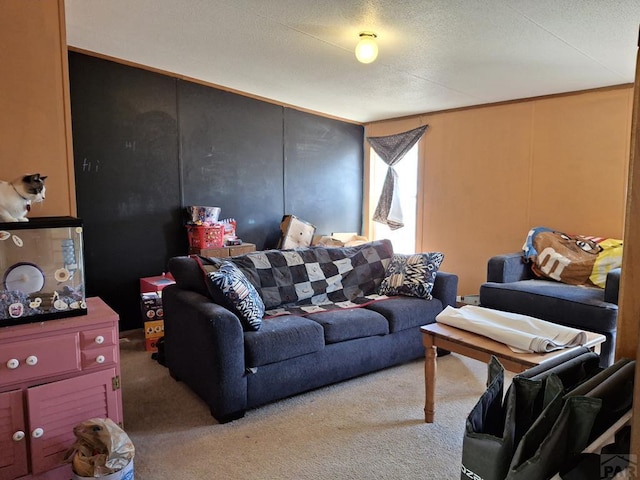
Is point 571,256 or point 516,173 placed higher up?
point 516,173

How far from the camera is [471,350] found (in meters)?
2.12

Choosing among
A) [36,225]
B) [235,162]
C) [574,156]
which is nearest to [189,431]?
[36,225]

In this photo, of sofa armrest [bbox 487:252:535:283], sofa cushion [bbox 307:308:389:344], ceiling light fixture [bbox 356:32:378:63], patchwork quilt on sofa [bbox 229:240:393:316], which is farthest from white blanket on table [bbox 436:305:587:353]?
ceiling light fixture [bbox 356:32:378:63]

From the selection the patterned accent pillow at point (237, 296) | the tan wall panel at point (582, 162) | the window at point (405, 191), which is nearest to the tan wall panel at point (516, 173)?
the tan wall panel at point (582, 162)

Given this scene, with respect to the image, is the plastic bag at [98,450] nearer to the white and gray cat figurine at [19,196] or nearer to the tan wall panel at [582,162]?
the white and gray cat figurine at [19,196]

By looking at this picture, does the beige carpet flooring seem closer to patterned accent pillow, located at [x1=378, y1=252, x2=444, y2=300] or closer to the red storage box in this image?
patterned accent pillow, located at [x1=378, y1=252, x2=444, y2=300]

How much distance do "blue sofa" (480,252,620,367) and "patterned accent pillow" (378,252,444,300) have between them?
75 centimetres

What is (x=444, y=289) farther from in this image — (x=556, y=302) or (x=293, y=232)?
(x=293, y=232)

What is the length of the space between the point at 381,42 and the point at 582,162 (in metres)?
2.44

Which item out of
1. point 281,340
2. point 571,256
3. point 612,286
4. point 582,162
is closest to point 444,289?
point 612,286

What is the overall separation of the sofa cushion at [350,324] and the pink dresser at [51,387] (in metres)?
1.28

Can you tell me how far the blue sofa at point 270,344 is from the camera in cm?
232

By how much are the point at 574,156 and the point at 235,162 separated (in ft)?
11.3

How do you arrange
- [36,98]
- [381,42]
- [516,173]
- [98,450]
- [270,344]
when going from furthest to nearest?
[516,173]
[381,42]
[270,344]
[36,98]
[98,450]
